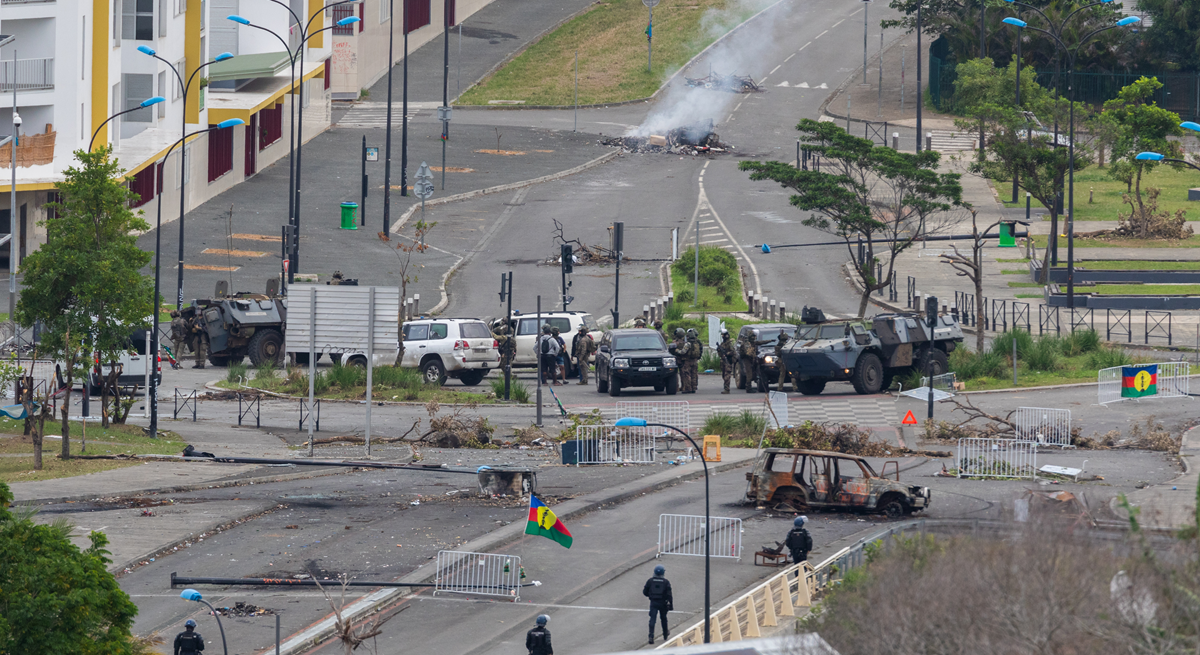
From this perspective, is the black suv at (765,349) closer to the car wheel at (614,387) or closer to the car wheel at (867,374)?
the car wheel at (867,374)

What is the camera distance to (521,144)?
70.0 metres

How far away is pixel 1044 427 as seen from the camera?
29094mm

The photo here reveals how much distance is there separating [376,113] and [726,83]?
1917 cm

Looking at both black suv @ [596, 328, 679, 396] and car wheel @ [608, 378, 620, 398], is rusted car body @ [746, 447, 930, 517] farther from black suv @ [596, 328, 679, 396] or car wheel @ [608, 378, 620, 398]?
car wheel @ [608, 378, 620, 398]

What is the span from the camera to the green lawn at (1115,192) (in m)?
59.2

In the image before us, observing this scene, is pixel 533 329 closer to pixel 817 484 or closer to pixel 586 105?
pixel 817 484

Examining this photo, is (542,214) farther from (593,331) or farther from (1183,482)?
(1183,482)

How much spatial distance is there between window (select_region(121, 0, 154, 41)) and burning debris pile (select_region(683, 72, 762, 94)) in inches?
1267

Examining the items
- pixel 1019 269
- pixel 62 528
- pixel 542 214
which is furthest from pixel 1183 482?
pixel 542 214

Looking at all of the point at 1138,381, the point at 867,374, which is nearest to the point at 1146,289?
the point at 1138,381

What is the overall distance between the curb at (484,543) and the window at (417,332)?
1076 cm

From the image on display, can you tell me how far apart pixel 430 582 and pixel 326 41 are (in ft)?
175

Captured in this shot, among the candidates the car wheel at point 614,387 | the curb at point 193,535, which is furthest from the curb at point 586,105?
the curb at point 193,535

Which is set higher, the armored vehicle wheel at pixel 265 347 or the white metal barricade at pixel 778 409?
the armored vehicle wheel at pixel 265 347
